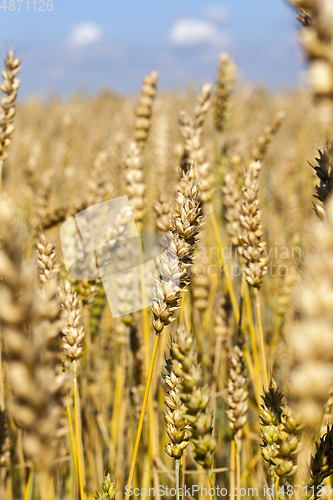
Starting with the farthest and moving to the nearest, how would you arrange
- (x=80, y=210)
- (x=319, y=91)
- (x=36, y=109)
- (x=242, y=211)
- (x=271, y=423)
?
1. (x=36, y=109)
2. (x=80, y=210)
3. (x=242, y=211)
4. (x=271, y=423)
5. (x=319, y=91)

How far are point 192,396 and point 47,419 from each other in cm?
25

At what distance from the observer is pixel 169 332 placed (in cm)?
107

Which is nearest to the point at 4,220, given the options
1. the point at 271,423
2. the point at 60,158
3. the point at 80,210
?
the point at 271,423

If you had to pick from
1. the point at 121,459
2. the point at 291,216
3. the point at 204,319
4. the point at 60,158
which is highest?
the point at 60,158

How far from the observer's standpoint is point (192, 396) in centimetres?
52

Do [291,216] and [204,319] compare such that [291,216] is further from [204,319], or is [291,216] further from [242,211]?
[242,211]

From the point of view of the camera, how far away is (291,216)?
216 centimetres

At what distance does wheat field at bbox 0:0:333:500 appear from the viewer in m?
0.31

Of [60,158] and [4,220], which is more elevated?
[60,158]

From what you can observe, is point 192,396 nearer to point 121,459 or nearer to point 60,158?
point 121,459

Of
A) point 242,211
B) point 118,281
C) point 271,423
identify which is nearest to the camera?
point 271,423

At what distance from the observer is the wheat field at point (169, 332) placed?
0.31m

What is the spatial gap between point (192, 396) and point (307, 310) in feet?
0.94

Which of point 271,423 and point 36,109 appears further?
point 36,109
